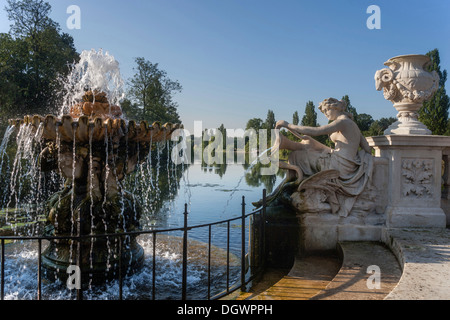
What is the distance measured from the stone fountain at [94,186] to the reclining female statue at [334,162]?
6.95ft

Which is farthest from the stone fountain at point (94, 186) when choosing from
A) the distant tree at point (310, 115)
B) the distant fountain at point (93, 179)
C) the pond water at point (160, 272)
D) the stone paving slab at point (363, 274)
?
the distant tree at point (310, 115)

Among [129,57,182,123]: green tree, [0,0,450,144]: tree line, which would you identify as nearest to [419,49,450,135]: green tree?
[0,0,450,144]: tree line

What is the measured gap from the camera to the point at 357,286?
356 centimetres

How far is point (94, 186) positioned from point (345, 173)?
4.05 meters

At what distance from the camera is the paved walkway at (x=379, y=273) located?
3283 millimetres

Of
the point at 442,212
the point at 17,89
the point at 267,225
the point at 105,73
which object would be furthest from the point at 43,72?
the point at 442,212

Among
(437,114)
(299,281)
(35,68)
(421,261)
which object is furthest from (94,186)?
(437,114)

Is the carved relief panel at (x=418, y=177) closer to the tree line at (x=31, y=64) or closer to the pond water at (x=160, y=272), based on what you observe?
the pond water at (x=160, y=272)

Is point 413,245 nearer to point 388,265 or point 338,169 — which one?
point 388,265

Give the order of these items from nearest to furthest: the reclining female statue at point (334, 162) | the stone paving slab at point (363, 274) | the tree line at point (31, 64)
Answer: the stone paving slab at point (363, 274) < the reclining female statue at point (334, 162) < the tree line at point (31, 64)

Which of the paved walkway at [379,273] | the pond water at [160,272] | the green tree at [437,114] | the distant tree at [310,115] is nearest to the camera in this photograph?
the paved walkway at [379,273]

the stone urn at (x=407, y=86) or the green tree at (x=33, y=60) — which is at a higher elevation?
the green tree at (x=33, y=60)

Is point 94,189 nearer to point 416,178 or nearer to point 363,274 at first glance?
point 363,274

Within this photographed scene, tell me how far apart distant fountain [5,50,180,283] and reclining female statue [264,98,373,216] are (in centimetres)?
214
